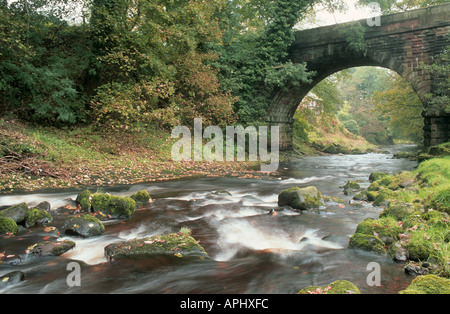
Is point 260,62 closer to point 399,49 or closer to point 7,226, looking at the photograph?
point 399,49

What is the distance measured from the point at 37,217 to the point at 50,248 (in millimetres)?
1419

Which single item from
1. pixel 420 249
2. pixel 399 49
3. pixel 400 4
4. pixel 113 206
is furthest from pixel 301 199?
pixel 400 4

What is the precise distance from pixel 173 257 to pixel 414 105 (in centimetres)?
2018

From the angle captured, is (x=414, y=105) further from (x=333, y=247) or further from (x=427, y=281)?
(x=427, y=281)

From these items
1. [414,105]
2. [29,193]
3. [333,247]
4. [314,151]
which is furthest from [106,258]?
[314,151]

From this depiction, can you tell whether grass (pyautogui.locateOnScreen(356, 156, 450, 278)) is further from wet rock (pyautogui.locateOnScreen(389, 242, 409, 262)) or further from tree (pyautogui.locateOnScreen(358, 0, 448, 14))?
tree (pyautogui.locateOnScreen(358, 0, 448, 14))

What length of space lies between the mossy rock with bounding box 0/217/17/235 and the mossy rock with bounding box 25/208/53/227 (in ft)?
1.04

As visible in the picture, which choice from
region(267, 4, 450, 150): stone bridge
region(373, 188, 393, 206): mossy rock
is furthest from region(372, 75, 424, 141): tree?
region(373, 188, 393, 206): mossy rock

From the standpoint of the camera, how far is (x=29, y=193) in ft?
24.1

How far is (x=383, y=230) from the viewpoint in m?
4.64

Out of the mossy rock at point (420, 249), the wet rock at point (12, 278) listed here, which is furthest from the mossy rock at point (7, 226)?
the mossy rock at point (420, 249)

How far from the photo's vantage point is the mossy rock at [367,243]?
14.0ft

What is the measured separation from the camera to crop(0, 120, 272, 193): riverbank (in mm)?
8367
